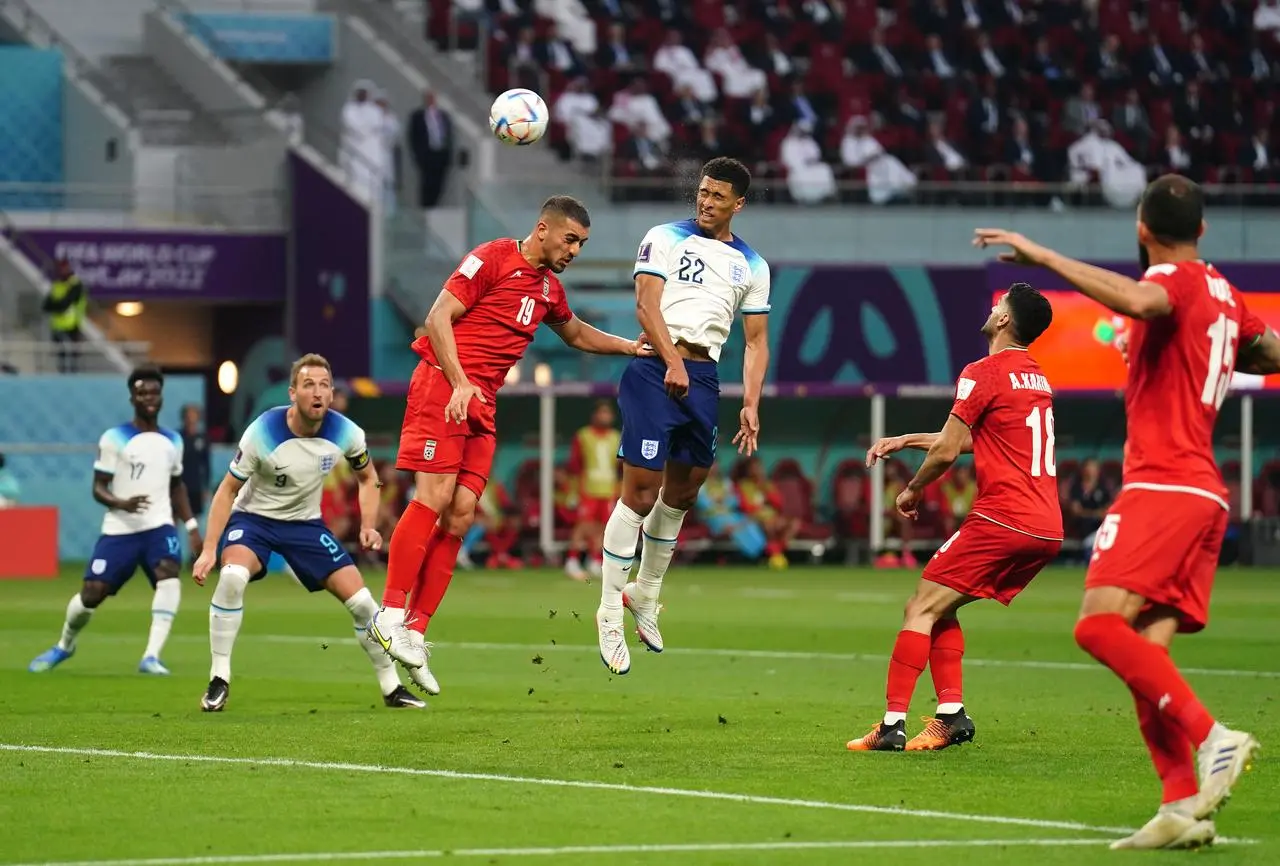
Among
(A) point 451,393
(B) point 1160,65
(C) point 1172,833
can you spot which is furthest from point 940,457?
(B) point 1160,65

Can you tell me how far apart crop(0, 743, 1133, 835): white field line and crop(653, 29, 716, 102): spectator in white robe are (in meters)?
25.4

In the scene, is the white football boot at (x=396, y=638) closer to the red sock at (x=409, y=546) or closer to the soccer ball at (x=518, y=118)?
the red sock at (x=409, y=546)

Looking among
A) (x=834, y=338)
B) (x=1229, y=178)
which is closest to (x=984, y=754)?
(x=834, y=338)

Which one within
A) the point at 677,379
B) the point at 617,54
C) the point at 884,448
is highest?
the point at 617,54

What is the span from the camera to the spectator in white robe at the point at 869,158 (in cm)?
3303

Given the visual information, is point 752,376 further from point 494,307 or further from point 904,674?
point 904,674

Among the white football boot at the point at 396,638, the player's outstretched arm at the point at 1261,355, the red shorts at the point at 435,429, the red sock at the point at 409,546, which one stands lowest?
the white football boot at the point at 396,638

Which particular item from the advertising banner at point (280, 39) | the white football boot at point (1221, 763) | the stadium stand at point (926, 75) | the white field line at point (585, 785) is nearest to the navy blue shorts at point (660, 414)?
the white field line at point (585, 785)

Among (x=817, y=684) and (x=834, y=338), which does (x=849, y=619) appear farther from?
(x=834, y=338)

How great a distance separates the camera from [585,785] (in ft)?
29.9

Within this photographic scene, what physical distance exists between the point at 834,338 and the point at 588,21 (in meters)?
8.92

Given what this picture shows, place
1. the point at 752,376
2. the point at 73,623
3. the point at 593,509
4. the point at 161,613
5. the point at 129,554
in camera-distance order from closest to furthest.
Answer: the point at 752,376, the point at 73,623, the point at 161,613, the point at 129,554, the point at 593,509

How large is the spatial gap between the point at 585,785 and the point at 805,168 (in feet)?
79.9

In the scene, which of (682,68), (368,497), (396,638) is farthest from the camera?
(682,68)
